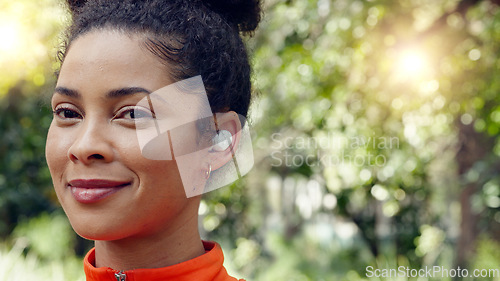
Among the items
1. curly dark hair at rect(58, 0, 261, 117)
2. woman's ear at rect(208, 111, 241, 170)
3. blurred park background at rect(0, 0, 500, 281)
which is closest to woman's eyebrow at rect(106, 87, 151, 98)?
curly dark hair at rect(58, 0, 261, 117)

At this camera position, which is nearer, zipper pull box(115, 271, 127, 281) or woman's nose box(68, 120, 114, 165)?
woman's nose box(68, 120, 114, 165)

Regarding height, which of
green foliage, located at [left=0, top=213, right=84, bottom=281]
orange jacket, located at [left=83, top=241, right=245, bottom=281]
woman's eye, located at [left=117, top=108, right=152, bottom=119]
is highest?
woman's eye, located at [left=117, top=108, right=152, bottom=119]

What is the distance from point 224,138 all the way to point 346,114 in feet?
9.47

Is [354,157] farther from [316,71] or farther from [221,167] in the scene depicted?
[221,167]

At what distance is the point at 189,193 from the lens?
1.29 meters

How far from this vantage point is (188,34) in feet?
4.26

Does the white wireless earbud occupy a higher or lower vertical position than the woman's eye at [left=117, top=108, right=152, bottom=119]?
lower

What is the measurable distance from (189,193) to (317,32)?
10.0 ft

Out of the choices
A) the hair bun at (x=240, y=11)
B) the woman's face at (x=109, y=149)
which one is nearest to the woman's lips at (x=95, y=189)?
the woman's face at (x=109, y=149)

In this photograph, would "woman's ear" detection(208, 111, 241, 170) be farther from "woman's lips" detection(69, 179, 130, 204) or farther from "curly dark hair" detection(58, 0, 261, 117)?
"woman's lips" detection(69, 179, 130, 204)

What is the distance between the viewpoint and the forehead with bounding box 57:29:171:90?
46.2 inches

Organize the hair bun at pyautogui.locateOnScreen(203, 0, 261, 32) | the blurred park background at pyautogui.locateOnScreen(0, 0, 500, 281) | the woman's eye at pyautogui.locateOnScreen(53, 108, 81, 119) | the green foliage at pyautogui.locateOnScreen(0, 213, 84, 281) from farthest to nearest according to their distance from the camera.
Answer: the green foliage at pyautogui.locateOnScreen(0, 213, 84, 281) → the blurred park background at pyautogui.locateOnScreen(0, 0, 500, 281) → the hair bun at pyautogui.locateOnScreen(203, 0, 261, 32) → the woman's eye at pyautogui.locateOnScreen(53, 108, 81, 119)

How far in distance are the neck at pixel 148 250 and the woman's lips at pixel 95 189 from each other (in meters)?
0.18

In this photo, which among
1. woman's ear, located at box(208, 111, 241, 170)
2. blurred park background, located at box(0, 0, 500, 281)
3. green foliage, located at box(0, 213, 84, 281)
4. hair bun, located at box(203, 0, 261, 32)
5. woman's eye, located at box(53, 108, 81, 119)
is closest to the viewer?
woman's eye, located at box(53, 108, 81, 119)
